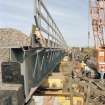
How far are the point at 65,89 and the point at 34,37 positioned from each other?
13.0 feet

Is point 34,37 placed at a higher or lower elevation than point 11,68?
higher

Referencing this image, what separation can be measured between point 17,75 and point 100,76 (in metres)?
20.7

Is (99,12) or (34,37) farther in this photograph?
(99,12)

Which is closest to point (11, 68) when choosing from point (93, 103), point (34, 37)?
point (34, 37)

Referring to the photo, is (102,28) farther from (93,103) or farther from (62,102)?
(62,102)

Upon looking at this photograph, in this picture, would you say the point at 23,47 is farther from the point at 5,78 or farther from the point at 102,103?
the point at 102,103

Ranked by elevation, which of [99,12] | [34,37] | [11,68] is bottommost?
[11,68]

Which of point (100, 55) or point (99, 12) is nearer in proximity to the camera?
point (100, 55)

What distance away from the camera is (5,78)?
525cm

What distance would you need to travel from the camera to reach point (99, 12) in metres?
38.8

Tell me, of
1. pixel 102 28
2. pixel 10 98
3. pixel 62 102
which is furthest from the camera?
pixel 102 28

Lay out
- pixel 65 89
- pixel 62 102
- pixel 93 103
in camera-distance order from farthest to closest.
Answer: pixel 93 103, pixel 65 89, pixel 62 102


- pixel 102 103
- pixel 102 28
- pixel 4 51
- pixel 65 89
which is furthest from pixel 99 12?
pixel 4 51

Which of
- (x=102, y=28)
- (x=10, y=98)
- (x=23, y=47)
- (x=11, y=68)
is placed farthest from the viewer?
(x=102, y=28)
